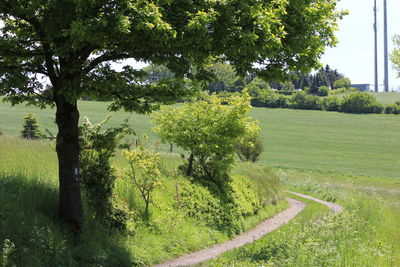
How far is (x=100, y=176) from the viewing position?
1345 cm

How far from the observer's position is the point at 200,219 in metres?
17.4

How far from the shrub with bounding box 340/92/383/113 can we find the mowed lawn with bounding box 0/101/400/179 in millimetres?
4727

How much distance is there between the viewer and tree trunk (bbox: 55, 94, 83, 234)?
11.7m

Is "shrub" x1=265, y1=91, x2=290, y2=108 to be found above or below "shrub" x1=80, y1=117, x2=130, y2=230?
above

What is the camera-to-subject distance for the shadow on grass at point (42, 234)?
32.8ft

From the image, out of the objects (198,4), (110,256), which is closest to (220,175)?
(110,256)

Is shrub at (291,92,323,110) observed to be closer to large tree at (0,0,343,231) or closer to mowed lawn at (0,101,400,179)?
mowed lawn at (0,101,400,179)

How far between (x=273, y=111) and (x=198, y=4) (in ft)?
294

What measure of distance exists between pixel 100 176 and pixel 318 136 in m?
68.9

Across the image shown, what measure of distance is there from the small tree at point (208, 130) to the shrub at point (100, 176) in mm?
7055

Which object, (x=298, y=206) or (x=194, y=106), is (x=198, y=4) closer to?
(x=194, y=106)

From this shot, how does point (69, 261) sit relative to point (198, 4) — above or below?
below

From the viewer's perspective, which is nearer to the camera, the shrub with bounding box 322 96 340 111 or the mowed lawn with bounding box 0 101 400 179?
the mowed lawn with bounding box 0 101 400 179

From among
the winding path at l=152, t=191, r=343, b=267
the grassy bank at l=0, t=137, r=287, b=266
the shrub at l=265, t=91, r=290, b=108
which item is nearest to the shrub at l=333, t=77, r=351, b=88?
the shrub at l=265, t=91, r=290, b=108
